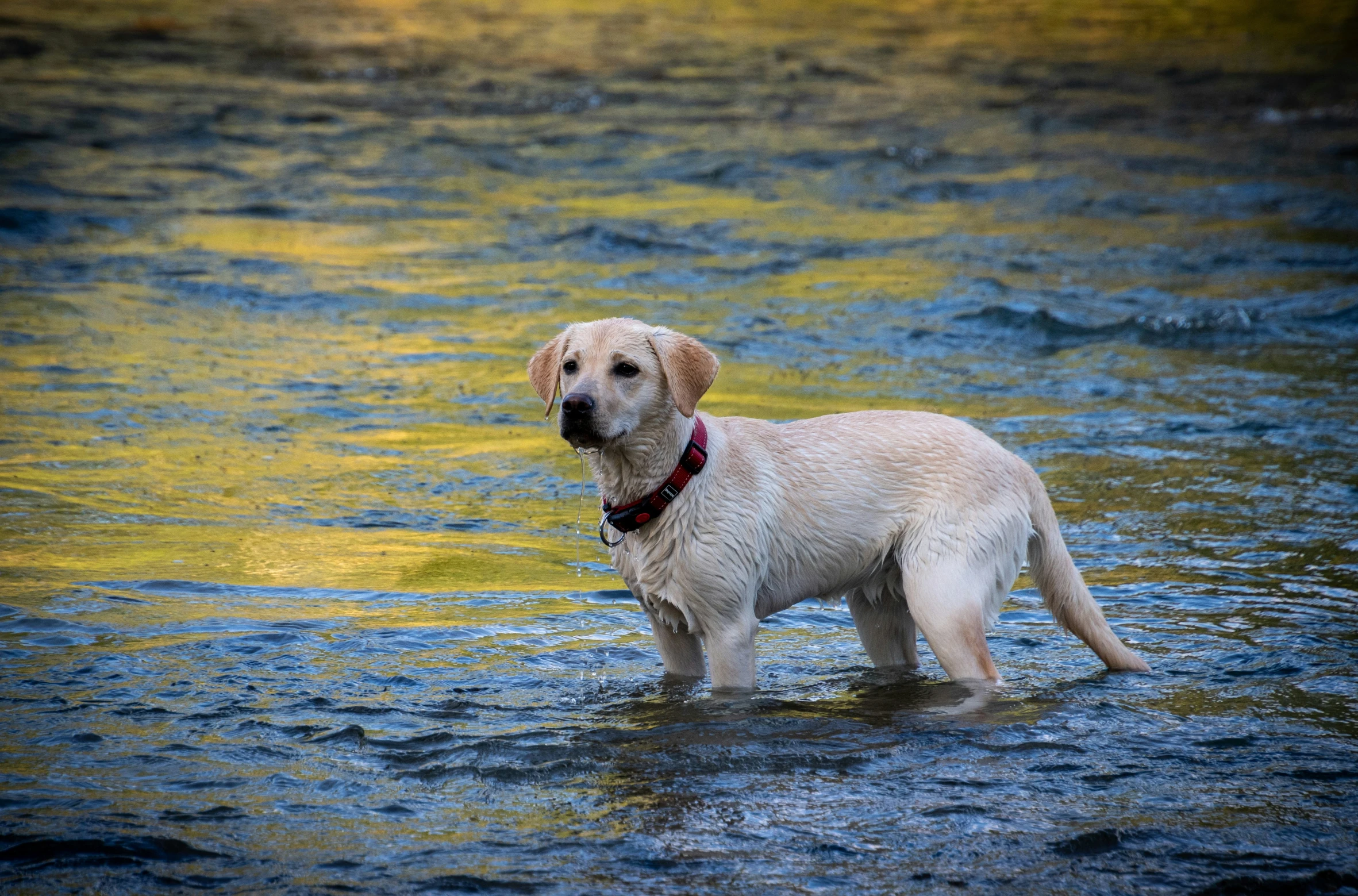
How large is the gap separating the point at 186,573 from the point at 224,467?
99.6 inches

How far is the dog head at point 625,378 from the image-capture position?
246 inches

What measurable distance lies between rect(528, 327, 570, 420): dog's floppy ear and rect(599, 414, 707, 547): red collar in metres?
0.58

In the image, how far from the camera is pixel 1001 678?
6.95 metres

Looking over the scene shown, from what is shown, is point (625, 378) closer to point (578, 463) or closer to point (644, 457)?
point (644, 457)

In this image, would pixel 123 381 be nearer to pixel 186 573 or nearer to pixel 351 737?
pixel 186 573

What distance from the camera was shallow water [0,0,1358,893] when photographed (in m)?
5.51

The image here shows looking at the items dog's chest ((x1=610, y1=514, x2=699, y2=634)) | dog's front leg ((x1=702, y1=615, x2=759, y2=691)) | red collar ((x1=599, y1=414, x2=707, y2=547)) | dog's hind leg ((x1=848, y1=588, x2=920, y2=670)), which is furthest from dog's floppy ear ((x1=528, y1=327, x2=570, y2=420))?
dog's hind leg ((x1=848, y1=588, x2=920, y2=670))

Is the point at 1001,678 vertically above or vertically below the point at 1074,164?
below

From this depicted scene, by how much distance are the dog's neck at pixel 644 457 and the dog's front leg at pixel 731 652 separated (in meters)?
0.69

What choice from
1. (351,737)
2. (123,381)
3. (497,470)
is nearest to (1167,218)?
(497,470)

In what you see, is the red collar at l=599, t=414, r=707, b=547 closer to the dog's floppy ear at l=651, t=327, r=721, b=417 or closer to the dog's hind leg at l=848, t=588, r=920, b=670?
the dog's floppy ear at l=651, t=327, r=721, b=417

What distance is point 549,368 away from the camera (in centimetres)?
676

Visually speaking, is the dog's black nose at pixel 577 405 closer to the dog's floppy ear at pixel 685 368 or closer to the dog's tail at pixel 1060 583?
the dog's floppy ear at pixel 685 368

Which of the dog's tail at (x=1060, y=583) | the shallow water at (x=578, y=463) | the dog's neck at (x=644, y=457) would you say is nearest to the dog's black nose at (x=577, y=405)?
the dog's neck at (x=644, y=457)
